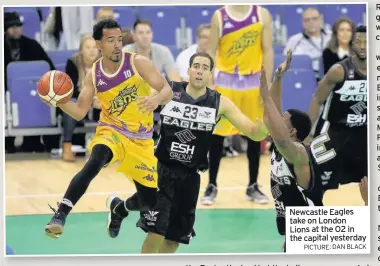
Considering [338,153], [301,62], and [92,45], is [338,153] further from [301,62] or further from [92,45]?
[92,45]

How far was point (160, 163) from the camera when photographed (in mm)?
9289

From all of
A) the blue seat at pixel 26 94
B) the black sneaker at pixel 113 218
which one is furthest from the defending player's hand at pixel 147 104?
the blue seat at pixel 26 94

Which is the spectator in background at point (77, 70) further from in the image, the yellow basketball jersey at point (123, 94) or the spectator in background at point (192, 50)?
the spectator in background at point (192, 50)

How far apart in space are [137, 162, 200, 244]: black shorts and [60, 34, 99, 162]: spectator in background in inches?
34.3

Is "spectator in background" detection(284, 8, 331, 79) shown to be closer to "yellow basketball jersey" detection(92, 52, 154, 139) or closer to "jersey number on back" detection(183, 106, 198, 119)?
"jersey number on back" detection(183, 106, 198, 119)

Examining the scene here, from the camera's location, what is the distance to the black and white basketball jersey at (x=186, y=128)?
9.30m

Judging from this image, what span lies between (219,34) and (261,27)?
1.08 feet

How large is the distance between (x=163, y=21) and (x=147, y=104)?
129cm

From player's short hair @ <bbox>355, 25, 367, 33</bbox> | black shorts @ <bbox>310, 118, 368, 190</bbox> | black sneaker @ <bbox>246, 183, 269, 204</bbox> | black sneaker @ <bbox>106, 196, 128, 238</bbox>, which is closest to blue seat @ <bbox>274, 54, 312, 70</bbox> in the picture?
black shorts @ <bbox>310, 118, 368, 190</bbox>

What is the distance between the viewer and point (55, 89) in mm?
8953

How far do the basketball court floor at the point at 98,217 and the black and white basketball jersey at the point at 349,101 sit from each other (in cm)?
51

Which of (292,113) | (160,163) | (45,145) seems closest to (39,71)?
(45,145)

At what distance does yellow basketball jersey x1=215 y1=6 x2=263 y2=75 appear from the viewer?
10.0 meters

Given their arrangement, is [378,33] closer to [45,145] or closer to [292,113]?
[292,113]
